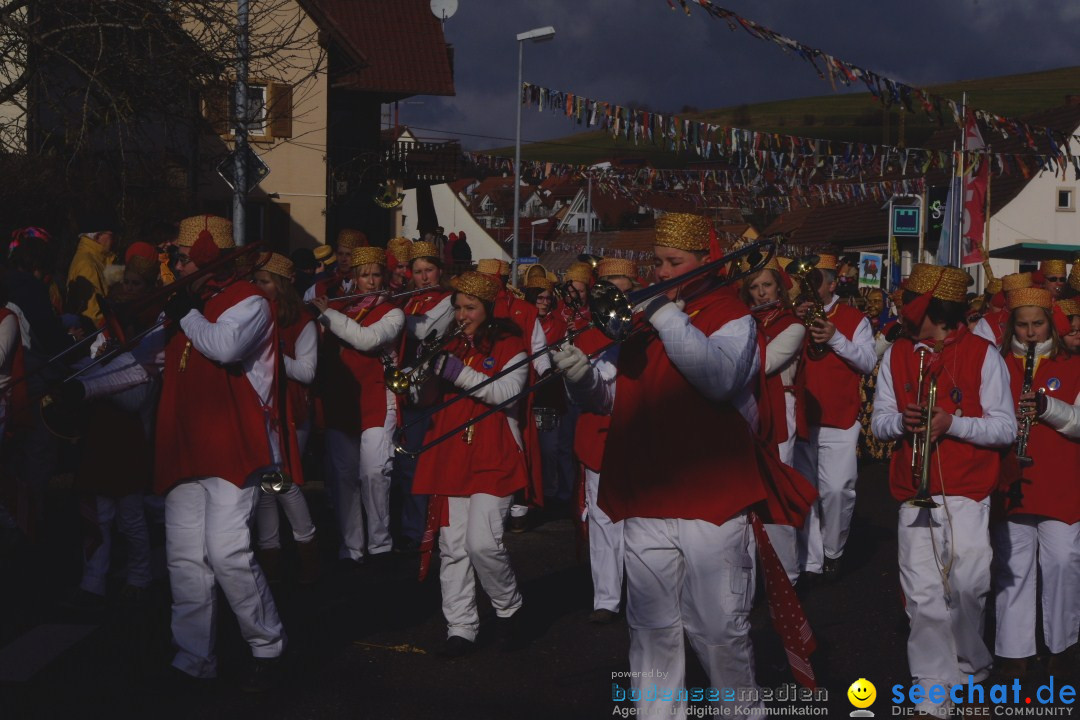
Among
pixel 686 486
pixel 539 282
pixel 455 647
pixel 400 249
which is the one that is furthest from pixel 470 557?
pixel 539 282

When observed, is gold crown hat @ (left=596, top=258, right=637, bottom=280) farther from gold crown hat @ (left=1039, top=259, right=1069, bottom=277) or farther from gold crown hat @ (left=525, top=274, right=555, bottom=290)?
gold crown hat @ (left=1039, top=259, right=1069, bottom=277)

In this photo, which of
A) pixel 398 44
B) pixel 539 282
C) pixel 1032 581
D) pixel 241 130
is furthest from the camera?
pixel 398 44

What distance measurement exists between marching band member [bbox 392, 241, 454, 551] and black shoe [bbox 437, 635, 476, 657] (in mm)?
2209

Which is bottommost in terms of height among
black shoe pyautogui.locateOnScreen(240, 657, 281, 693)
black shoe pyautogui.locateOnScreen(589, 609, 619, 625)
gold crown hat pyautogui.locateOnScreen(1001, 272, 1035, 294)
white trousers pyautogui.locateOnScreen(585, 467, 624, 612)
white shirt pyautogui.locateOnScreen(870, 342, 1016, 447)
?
black shoe pyautogui.locateOnScreen(589, 609, 619, 625)

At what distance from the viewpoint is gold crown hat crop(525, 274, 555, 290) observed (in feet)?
41.9

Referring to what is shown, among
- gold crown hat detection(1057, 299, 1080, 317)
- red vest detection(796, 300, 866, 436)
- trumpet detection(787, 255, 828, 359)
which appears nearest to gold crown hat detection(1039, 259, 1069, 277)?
red vest detection(796, 300, 866, 436)

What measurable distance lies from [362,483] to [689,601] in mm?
4482

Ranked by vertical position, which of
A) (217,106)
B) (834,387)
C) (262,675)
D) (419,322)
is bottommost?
(262,675)

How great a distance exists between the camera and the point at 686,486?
4.98 meters

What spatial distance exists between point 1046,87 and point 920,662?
91.7m

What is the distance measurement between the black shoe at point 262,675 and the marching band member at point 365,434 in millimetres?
2864

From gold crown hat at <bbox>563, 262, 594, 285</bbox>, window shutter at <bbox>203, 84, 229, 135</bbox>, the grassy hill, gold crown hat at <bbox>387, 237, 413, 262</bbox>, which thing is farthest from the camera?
the grassy hill

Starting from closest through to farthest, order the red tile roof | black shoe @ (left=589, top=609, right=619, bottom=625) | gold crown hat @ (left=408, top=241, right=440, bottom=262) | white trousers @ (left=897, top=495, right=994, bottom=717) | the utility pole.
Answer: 1. white trousers @ (left=897, top=495, right=994, bottom=717)
2. black shoe @ (left=589, top=609, right=619, bottom=625)
3. gold crown hat @ (left=408, top=241, right=440, bottom=262)
4. the utility pole
5. the red tile roof

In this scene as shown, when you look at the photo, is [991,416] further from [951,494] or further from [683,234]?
[683,234]
